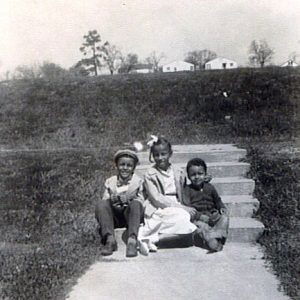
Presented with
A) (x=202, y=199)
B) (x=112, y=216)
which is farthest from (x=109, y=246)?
(x=202, y=199)

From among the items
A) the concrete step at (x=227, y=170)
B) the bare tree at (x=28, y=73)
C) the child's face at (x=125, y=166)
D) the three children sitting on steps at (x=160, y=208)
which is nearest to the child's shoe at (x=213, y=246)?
the three children sitting on steps at (x=160, y=208)

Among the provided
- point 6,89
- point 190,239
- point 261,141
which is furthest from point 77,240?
point 6,89

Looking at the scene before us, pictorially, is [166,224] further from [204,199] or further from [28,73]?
[28,73]

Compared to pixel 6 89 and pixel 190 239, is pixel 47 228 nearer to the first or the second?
pixel 190 239

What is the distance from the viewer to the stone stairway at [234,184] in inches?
190

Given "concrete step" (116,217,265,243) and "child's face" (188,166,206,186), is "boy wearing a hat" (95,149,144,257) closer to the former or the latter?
"concrete step" (116,217,265,243)

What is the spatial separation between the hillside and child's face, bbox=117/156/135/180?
13.8ft

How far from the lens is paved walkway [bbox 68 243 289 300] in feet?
11.4

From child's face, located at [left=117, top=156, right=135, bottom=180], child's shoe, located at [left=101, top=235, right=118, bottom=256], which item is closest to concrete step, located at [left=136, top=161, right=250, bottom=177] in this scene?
child's face, located at [left=117, top=156, right=135, bottom=180]

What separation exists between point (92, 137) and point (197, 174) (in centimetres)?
647

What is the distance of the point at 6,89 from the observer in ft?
52.8

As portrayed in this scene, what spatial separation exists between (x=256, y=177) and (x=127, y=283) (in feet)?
9.31

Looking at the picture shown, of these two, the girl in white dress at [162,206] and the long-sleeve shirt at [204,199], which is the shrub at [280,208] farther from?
the girl in white dress at [162,206]

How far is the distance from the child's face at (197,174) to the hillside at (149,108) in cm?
408
